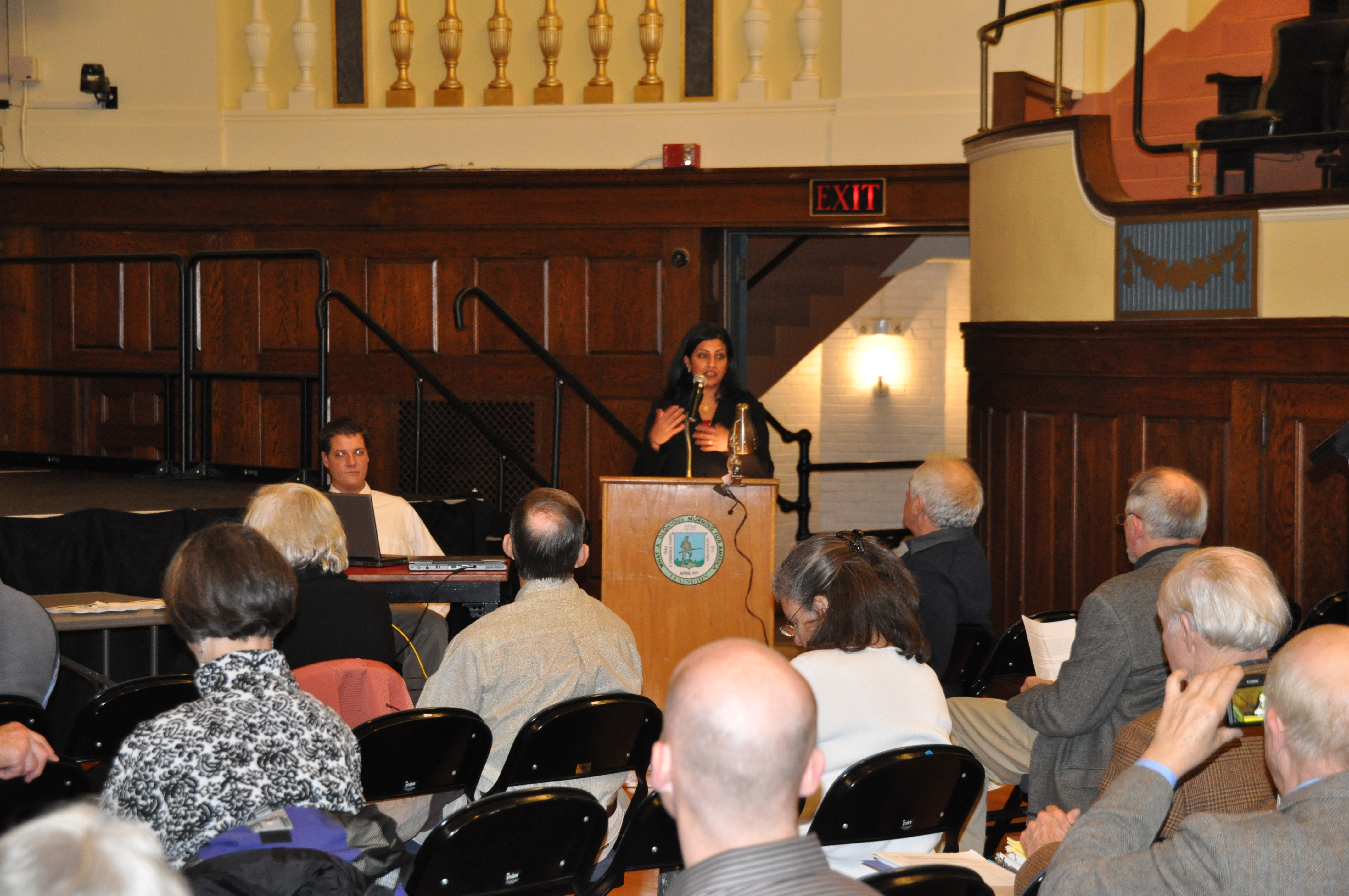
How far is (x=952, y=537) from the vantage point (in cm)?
387

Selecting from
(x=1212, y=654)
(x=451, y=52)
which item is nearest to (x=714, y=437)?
(x=1212, y=654)

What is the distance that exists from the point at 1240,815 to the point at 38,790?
201 centimetres

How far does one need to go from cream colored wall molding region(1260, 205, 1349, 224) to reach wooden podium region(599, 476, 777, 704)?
222 centimetres

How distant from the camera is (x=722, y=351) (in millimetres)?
4887

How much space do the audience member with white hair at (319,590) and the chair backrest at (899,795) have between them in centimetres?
119

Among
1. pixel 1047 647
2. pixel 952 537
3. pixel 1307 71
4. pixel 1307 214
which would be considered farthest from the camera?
pixel 1307 71

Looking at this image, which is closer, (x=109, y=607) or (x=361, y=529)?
(x=109, y=607)

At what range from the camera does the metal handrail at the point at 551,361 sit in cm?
628

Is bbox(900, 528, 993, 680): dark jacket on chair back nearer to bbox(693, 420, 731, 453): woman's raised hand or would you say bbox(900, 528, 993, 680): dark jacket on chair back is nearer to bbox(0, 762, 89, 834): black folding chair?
bbox(693, 420, 731, 453): woman's raised hand

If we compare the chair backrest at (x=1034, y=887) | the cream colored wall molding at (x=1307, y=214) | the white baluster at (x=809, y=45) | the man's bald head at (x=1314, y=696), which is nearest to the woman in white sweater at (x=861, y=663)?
the chair backrest at (x=1034, y=887)

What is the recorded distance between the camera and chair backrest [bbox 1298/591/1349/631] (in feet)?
12.5

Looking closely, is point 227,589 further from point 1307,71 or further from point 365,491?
point 1307,71

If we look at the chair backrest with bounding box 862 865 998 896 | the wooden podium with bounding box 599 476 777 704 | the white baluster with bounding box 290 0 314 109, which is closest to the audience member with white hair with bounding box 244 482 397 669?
the wooden podium with bounding box 599 476 777 704

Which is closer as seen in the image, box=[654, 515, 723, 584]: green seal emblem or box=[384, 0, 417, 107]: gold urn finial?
box=[654, 515, 723, 584]: green seal emblem
